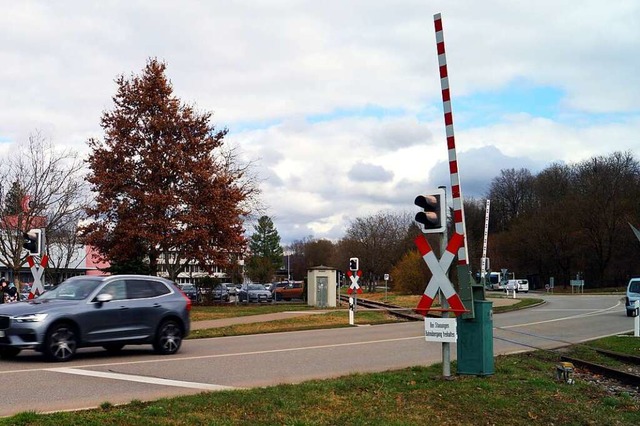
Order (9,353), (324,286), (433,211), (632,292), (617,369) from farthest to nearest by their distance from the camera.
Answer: (324,286) < (632,292) < (617,369) < (9,353) < (433,211)

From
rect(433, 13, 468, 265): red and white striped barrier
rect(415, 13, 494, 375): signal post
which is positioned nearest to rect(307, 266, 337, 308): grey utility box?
rect(415, 13, 494, 375): signal post

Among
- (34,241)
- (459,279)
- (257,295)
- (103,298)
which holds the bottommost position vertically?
(257,295)

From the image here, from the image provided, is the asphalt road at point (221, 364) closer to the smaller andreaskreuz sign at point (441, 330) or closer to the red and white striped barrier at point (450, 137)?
the smaller andreaskreuz sign at point (441, 330)

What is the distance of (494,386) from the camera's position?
32.1 ft

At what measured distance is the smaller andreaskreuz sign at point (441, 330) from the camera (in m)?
9.92

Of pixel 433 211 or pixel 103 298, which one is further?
pixel 103 298

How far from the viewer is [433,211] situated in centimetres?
995

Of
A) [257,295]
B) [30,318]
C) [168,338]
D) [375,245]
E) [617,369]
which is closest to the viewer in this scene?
[30,318]

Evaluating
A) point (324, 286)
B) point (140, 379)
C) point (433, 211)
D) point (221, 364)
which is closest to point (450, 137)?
point (433, 211)

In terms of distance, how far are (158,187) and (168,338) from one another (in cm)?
2044

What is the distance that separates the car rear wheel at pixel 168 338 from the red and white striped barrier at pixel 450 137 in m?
7.25

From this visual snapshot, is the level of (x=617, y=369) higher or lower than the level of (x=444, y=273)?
lower

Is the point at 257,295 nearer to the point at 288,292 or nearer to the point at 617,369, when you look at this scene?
the point at 288,292

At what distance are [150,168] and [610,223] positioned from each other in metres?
63.3
